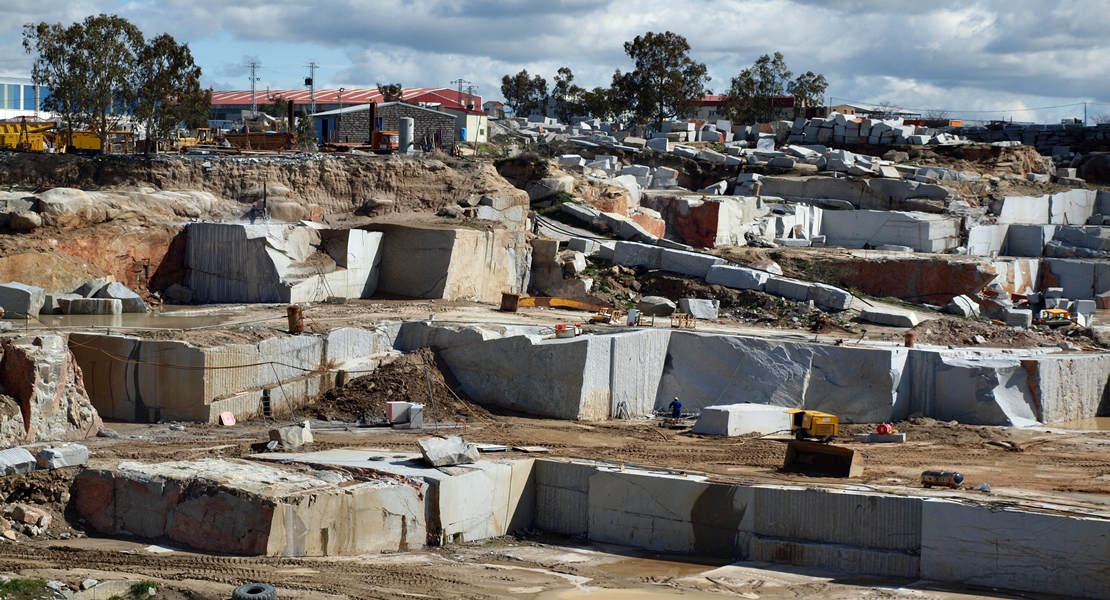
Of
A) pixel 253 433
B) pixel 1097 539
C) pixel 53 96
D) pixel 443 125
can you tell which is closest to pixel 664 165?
pixel 443 125

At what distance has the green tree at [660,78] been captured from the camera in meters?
52.7

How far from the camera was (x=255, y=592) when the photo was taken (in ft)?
32.2

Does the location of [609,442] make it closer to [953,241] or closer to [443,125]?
[953,241]

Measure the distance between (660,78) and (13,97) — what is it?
39.7 m

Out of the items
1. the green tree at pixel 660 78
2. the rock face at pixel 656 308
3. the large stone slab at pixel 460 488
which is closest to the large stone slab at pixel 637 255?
the rock face at pixel 656 308

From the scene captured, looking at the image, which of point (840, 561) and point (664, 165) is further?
point (664, 165)

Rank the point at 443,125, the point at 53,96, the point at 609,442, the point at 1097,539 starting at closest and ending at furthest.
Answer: the point at 1097,539, the point at 609,442, the point at 53,96, the point at 443,125

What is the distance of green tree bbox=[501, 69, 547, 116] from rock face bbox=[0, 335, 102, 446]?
56517 mm

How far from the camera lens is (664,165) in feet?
129

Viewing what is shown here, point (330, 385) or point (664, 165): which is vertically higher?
point (664, 165)

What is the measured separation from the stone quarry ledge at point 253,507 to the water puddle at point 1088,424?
36.9 feet

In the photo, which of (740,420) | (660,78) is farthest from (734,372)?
(660,78)

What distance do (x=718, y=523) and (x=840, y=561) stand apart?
143 centimetres

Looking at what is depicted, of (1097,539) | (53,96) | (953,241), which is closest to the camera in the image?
(1097,539)
